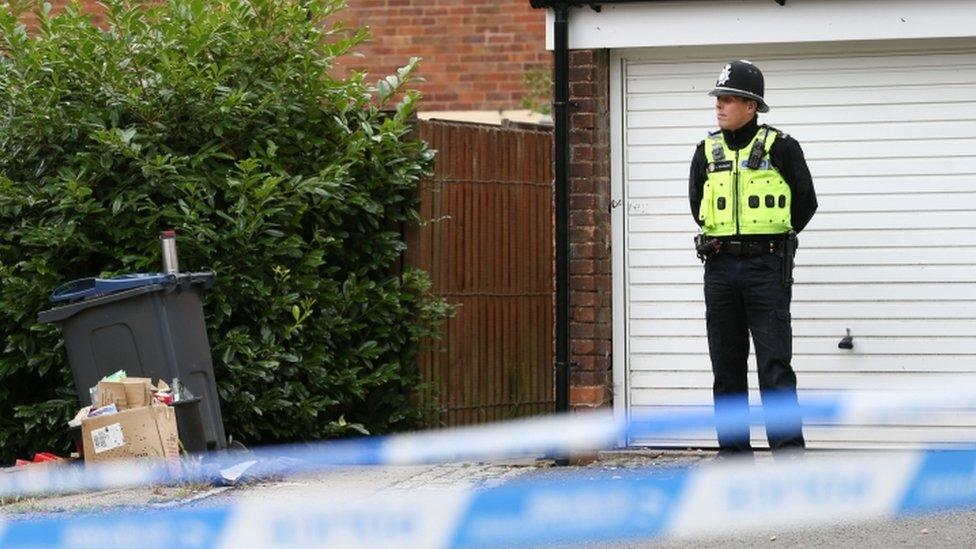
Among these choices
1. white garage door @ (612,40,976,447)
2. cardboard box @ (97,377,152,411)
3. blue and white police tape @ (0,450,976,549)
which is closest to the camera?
blue and white police tape @ (0,450,976,549)

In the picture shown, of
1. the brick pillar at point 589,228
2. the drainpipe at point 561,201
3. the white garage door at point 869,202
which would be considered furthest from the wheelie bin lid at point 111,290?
the white garage door at point 869,202

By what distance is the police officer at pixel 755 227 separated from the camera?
27.8 feet

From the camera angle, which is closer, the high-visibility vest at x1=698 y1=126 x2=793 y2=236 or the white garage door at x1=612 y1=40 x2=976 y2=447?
the high-visibility vest at x1=698 y1=126 x2=793 y2=236

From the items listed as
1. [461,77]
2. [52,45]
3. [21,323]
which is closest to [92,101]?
[52,45]

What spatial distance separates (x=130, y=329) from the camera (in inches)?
360

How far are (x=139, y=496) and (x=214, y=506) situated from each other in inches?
17.0

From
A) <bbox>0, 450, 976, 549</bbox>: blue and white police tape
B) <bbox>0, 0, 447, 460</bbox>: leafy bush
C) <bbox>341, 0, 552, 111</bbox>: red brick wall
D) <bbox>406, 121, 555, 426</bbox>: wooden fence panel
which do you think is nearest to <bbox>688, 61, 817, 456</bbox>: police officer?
<bbox>0, 450, 976, 549</bbox>: blue and white police tape

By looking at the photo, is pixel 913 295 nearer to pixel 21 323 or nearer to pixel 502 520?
pixel 502 520

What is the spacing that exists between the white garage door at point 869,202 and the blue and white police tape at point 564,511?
2.29ft

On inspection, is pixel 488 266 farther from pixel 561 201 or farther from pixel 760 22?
pixel 760 22

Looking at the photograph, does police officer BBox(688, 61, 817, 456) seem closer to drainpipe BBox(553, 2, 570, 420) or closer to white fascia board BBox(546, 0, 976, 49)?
white fascia board BBox(546, 0, 976, 49)

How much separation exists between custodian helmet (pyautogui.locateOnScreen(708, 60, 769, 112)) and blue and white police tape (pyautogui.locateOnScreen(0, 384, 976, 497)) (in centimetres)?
142

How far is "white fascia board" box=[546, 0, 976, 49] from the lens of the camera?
927cm

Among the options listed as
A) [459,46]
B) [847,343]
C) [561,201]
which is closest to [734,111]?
[561,201]
